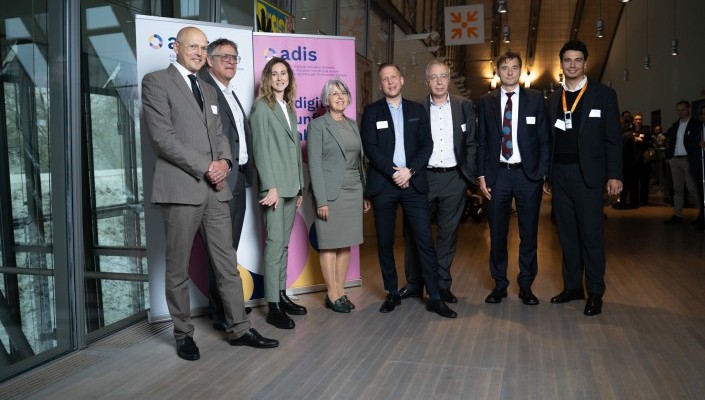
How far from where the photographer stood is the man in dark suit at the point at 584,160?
13.1ft

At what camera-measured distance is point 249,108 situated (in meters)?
4.37

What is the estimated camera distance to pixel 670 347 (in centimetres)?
330

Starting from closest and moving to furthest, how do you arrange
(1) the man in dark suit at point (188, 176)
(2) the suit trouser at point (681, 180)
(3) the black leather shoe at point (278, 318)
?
(1) the man in dark suit at point (188, 176) → (3) the black leather shoe at point (278, 318) → (2) the suit trouser at point (681, 180)

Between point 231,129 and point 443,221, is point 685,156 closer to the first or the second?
point 443,221

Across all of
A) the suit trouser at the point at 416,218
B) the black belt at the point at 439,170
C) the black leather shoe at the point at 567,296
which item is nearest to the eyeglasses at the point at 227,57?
the suit trouser at the point at 416,218

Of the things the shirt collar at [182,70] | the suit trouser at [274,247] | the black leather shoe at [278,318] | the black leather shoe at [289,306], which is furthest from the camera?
the black leather shoe at [289,306]

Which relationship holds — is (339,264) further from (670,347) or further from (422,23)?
(422,23)

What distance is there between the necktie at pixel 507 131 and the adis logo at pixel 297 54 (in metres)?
1.46

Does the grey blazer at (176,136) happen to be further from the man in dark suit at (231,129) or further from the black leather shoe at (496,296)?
the black leather shoe at (496,296)

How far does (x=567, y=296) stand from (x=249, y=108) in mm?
2575

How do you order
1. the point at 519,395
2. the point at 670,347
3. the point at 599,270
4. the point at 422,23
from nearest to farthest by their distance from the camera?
the point at 519,395, the point at 670,347, the point at 599,270, the point at 422,23

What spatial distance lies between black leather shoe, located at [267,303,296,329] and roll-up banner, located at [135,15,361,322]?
0.54 meters

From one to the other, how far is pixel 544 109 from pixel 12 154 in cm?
319

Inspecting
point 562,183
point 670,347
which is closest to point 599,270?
point 562,183
